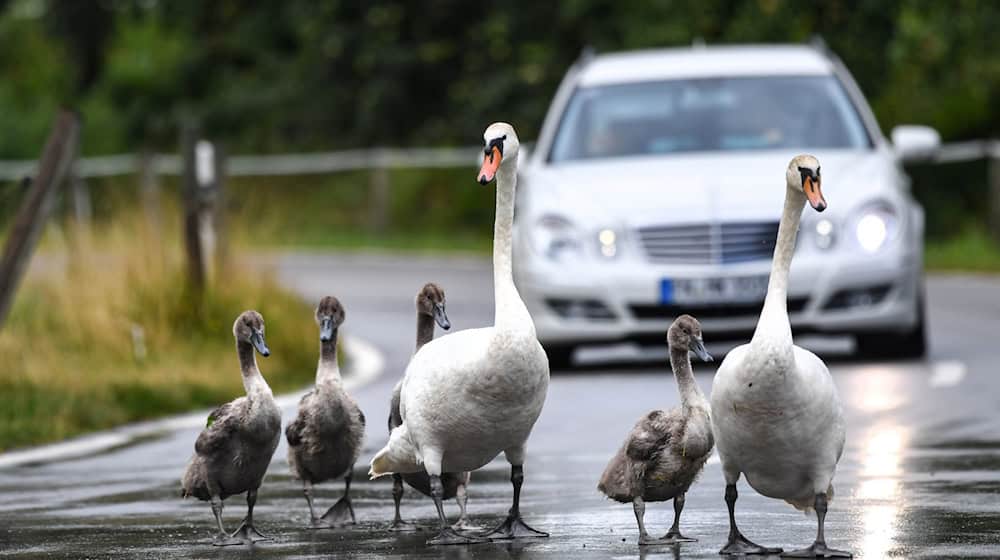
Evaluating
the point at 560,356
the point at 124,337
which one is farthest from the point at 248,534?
the point at 124,337

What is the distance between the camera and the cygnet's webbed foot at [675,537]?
8.73 m

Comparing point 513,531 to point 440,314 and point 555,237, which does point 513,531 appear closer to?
point 440,314

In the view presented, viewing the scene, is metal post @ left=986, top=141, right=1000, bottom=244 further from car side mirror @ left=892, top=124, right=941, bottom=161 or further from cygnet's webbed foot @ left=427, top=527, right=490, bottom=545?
cygnet's webbed foot @ left=427, top=527, right=490, bottom=545

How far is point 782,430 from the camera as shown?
826cm

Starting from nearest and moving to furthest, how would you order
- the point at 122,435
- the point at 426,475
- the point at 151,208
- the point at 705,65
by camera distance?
1. the point at 426,475
2. the point at 122,435
3. the point at 705,65
4. the point at 151,208

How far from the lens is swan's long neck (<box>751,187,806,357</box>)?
26.9 ft

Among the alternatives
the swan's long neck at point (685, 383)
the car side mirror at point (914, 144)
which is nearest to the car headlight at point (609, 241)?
the car side mirror at point (914, 144)

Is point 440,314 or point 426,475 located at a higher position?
point 440,314

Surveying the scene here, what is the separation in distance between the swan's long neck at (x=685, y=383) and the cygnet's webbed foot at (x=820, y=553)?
1.00 metres

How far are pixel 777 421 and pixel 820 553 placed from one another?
1.50 feet

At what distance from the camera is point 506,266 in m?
9.16

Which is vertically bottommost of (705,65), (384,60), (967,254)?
(967,254)

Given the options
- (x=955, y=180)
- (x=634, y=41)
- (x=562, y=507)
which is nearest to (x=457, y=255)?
(x=634, y=41)

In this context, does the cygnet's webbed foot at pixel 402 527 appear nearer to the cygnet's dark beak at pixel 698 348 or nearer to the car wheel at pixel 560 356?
the cygnet's dark beak at pixel 698 348
